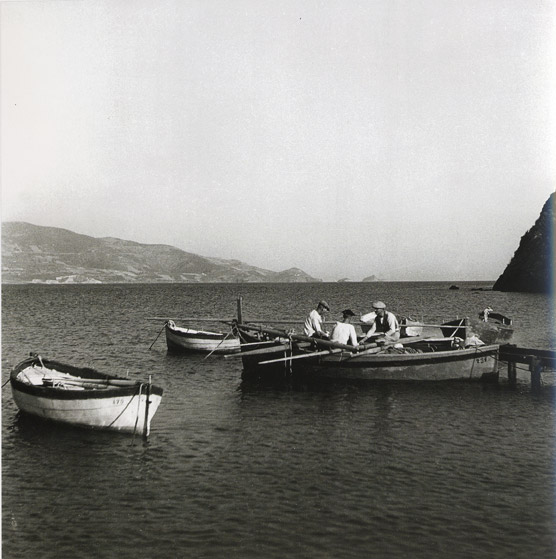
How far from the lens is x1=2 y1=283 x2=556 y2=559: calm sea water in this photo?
9727 mm

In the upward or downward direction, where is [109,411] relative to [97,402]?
downward

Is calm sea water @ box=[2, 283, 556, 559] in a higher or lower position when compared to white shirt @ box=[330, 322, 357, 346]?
lower

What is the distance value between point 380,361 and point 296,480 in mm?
10851

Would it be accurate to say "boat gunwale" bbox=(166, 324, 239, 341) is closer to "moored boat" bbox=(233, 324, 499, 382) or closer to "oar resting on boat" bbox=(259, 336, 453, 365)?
"moored boat" bbox=(233, 324, 499, 382)

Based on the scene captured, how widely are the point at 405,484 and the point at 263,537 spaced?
3.71 metres

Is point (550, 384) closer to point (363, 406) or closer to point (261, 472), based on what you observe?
point (363, 406)

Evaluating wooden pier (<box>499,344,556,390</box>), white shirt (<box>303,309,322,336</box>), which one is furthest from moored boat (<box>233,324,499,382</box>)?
wooden pier (<box>499,344,556,390</box>)

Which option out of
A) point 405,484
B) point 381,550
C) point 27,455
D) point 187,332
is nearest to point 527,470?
point 405,484

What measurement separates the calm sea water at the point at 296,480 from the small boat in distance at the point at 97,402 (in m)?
0.39

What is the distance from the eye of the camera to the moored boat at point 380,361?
2258 cm

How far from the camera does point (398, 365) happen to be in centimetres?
2262

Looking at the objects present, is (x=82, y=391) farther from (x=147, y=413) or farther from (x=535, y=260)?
(x=535, y=260)

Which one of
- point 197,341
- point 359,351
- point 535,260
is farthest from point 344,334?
point 535,260

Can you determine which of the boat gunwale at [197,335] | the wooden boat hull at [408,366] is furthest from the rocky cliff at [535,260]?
the wooden boat hull at [408,366]
